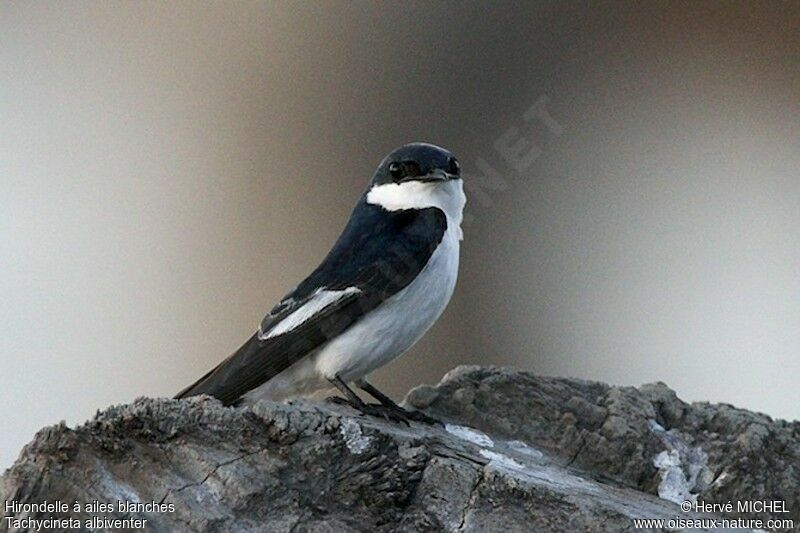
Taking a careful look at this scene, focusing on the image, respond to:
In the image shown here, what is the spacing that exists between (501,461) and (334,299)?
839 millimetres

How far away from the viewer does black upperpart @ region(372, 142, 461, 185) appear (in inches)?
156

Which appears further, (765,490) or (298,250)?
(298,250)

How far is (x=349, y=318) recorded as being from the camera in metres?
3.65

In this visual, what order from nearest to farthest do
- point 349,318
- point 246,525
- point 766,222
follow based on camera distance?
1. point 246,525
2. point 349,318
3. point 766,222

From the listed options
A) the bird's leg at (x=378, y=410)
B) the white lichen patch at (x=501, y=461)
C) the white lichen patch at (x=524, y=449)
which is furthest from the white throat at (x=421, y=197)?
the white lichen patch at (x=501, y=461)

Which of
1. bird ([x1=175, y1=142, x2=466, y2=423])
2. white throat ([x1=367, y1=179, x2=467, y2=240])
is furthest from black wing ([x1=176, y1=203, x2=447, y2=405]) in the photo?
white throat ([x1=367, y1=179, x2=467, y2=240])

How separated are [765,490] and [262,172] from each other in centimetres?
286

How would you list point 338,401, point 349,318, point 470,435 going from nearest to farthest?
point 470,435, point 338,401, point 349,318

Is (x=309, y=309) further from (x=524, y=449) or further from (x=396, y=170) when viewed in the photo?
(x=524, y=449)

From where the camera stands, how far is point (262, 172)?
5.62 m

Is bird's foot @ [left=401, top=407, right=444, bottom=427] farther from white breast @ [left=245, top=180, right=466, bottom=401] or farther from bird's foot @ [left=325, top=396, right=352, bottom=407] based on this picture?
white breast @ [left=245, top=180, right=466, bottom=401]

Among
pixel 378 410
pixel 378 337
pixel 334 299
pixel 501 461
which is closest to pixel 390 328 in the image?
pixel 378 337

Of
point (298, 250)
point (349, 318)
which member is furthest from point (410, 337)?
point (298, 250)

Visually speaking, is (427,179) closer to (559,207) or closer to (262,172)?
(262,172)
